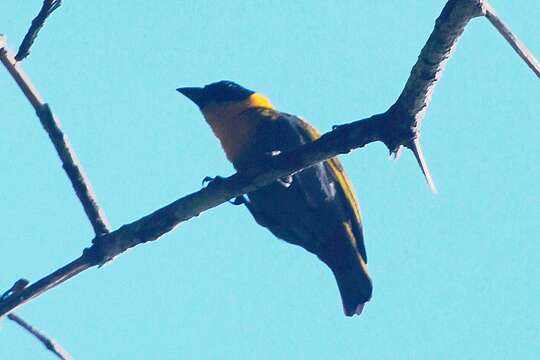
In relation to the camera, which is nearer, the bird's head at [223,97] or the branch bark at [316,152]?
the branch bark at [316,152]

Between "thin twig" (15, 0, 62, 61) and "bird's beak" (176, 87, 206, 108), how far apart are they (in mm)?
4102

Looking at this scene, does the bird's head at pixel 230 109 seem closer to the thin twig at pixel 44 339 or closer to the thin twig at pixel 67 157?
the thin twig at pixel 67 157

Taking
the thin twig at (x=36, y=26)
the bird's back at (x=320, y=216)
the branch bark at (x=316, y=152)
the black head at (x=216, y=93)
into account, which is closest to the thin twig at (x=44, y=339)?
the branch bark at (x=316, y=152)

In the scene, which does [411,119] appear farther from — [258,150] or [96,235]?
[258,150]

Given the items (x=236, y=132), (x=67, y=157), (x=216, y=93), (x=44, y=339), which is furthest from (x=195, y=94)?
(x=44, y=339)

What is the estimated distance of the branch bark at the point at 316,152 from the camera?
2.73m

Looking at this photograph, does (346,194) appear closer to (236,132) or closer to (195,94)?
(236,132)

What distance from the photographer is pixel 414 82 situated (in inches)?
114

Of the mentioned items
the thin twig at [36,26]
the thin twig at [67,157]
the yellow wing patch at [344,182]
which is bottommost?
the thin twig at [67,157]

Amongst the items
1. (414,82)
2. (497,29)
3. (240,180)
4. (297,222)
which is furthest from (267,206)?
(497,29)

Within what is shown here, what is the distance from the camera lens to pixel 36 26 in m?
2.72

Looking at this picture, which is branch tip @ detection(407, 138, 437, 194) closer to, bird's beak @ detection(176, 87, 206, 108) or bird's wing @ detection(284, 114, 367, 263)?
bird's wing @ detection(284, 114, 367, 263)

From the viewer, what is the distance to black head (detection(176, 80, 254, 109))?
22.5 feet

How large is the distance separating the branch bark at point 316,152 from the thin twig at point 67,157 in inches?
2.8
